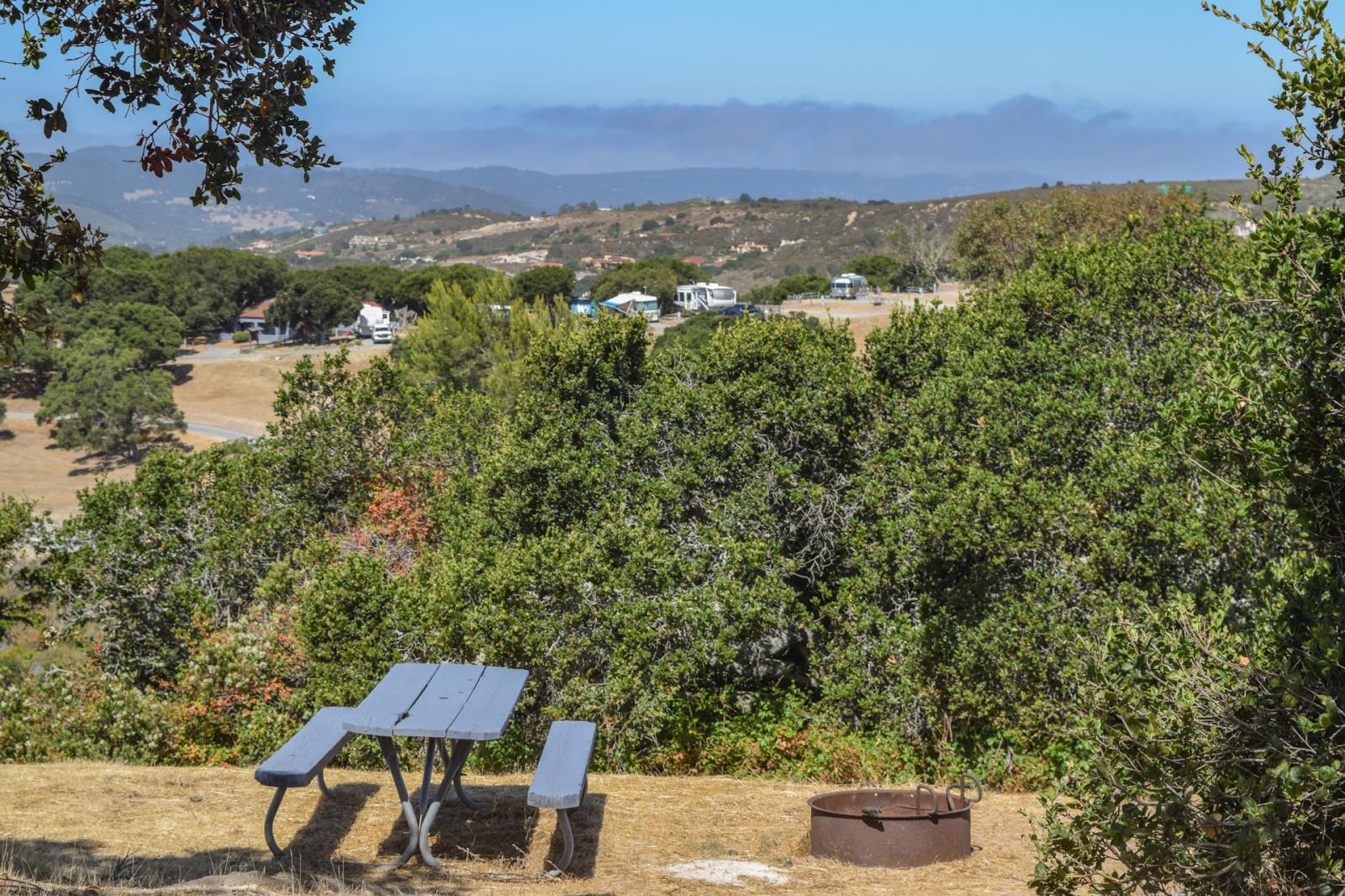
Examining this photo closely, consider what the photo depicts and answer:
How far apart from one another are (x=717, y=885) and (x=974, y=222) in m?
44.3

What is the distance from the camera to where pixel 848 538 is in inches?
454

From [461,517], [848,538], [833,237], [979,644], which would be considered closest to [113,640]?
[461,517]

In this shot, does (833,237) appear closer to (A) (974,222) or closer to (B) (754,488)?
(A) (974,222)

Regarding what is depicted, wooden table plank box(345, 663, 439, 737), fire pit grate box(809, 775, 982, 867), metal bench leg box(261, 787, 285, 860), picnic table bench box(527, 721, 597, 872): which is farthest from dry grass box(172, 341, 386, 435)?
fire pit grate box(809, 775, 982, 867)

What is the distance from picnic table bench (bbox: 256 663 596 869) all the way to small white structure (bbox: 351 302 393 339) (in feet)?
282

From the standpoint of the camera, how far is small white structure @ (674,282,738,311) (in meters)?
90.9

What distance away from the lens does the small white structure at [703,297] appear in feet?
298

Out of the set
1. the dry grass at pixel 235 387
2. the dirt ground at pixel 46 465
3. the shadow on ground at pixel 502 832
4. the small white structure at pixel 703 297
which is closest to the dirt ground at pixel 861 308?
the small white structure at pixel 703 297

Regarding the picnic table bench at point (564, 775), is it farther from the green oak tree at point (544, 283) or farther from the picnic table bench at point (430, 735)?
the green oak tree at point (544, 283)

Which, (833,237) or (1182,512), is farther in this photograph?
(833,237)

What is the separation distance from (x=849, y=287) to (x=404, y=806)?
79.2 m

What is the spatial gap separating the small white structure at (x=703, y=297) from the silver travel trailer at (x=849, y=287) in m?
8.64

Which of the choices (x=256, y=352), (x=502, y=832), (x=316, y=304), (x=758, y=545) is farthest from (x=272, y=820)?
(x=316, y=304)

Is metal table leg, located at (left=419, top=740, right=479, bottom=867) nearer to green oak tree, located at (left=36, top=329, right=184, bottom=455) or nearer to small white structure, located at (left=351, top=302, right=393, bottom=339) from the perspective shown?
green oak tree, located at (left=36, top=329, right=184, bottom=455)
